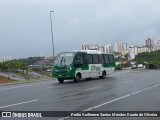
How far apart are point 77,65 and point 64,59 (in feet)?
4.14

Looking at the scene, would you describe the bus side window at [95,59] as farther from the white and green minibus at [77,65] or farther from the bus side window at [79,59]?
the bus side window at [79,59]

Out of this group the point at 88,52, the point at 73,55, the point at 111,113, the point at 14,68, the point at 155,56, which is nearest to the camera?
the point at 111,113

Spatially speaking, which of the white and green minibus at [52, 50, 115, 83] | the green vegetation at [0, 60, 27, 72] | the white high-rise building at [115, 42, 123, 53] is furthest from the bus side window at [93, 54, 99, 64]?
the white high-rise building at [115, 42, 123, 53]

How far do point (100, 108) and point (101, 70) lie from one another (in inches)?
997

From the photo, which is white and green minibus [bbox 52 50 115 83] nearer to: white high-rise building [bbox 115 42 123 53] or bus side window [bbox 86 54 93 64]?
bus side window [bbox 86 54 93 64]

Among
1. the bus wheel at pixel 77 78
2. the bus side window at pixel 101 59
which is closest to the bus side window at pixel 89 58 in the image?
the bus wheel at pixel 77 78

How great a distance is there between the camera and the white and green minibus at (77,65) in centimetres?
3372

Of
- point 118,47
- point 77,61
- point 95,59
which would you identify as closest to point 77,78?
point 77,61

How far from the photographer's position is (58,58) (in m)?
34.3

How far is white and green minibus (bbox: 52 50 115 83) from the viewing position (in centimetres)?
3372

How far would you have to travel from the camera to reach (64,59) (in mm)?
34031

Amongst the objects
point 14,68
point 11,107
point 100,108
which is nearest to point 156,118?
point 100,108

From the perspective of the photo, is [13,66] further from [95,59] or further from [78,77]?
[78,77]

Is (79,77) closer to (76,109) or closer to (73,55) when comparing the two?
(73,55)
